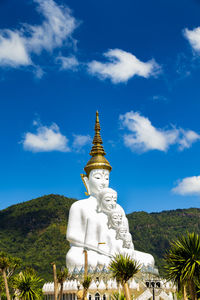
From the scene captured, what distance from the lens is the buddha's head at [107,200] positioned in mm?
30547

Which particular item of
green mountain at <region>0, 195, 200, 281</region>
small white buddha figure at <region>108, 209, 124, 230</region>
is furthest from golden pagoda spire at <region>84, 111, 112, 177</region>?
green mountain at <region>0, 195, 200, 281</region>

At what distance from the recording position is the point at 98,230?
98.6 ft

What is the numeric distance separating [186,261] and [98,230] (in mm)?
12972

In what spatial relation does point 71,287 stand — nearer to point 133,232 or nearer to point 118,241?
point 118,241

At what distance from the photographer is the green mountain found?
63.8m

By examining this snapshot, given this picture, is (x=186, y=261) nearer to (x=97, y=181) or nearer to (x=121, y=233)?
(x=121, y=233)

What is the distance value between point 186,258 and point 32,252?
50584 mm

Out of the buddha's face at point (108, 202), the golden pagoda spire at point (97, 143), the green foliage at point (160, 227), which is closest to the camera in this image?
the buddha's face at point (108, 202)

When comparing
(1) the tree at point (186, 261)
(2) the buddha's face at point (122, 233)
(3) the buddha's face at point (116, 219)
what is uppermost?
(3) the buddha's face at point (116, 219)

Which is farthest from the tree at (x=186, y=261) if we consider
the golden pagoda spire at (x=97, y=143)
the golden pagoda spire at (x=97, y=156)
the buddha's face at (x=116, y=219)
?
the golden pagoda spire at (x=97, y=143)

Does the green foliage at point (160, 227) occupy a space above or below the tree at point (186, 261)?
above

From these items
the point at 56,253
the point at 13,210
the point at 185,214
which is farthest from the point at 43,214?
the point at 185,214

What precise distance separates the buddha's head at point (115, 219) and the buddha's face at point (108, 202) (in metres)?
0.50

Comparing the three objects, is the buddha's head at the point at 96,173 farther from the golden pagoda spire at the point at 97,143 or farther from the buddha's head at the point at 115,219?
the buddha's head at the point at 115,219
